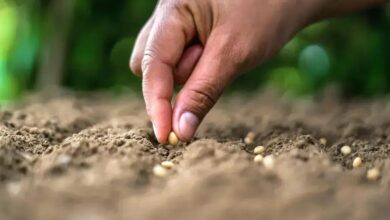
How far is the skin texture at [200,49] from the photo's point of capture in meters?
1.41

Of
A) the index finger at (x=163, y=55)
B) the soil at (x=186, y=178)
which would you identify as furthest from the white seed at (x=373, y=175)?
the index finger at (x=163, y=55)

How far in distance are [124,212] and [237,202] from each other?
143 mm

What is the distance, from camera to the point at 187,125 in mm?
1389

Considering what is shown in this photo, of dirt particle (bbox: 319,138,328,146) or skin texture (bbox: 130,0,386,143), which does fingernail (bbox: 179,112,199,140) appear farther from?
dirt particle (bbox: 319,138,328,146)

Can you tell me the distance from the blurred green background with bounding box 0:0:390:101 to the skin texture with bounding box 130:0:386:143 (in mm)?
2266

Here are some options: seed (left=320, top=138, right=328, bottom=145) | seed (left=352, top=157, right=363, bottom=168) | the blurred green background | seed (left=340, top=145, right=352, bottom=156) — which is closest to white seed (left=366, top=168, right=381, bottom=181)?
seed (left=352, top=157, right=363, bottom=168)

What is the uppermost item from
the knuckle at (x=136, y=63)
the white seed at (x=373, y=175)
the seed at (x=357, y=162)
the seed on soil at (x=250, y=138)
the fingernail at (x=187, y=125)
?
the knuckle at (x=136, y=63)

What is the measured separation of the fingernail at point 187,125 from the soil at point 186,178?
0.02 meters

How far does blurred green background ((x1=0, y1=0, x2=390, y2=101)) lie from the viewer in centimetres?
371

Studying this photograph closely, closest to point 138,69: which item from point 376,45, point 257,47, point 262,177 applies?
point 257,47

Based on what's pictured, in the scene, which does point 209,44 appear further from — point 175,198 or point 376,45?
point 376,45

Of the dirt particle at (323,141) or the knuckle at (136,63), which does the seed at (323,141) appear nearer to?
the dirt particle at (323,141)

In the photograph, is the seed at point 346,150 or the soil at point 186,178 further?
the seed at point 346,150

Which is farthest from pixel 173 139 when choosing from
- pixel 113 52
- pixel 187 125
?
pixel 113 52
